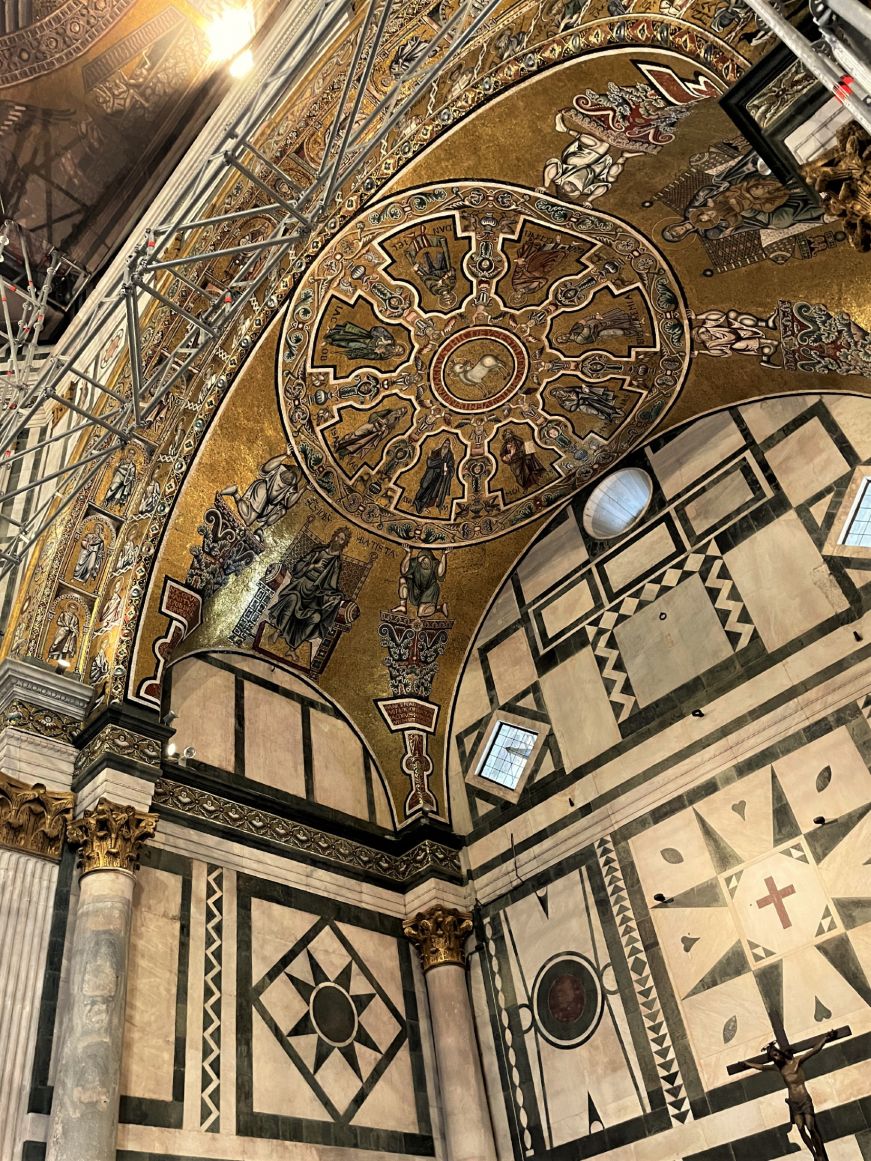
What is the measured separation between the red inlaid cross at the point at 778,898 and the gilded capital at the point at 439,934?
3663 mm

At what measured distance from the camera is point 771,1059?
319 inches

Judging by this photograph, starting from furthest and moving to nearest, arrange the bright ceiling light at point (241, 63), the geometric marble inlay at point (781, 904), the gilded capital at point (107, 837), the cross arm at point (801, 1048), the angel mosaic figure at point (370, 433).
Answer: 1. the angel mosaic figure at point (370, 433)
2. the bright ceiling light at point (241, 63)
3. the geometric marble inlay at point (781, 904)
4. the gilded capital at point (107, 837)
5. the cross arm at point (801, 1048)

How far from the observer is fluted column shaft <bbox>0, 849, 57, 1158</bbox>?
756 centimetres

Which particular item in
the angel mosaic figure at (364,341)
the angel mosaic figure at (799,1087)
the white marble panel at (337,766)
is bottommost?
the angel mosaic figure at (799,1087)

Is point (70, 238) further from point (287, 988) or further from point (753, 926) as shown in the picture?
point (753, 926)

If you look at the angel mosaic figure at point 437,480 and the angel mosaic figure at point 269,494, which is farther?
the angel mosaic figure at point 437,480

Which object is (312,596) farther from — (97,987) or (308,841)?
(97,987)

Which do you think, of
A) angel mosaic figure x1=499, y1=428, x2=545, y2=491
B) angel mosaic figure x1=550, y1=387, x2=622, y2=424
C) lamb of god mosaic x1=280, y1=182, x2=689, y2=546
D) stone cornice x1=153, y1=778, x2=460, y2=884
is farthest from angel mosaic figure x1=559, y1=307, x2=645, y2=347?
stone cornice x1=153, y1=778, x2=460, y2=884

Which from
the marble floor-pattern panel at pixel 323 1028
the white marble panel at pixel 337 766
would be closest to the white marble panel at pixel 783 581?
the white marble panel at pixel 337 766

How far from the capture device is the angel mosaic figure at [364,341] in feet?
35.2

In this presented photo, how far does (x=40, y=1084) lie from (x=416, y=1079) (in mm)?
4265

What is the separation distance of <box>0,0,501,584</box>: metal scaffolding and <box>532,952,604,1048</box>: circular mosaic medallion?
6.86m

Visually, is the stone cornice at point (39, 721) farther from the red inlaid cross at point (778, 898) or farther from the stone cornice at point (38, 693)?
the red inlaid cross at point (778, 898)

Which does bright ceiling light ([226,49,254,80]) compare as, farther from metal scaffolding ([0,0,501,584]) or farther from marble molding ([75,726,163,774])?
marble molding ([75,726,163,774])
